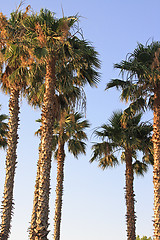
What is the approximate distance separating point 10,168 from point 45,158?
2.63 meters

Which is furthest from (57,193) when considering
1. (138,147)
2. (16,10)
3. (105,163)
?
(16,10)

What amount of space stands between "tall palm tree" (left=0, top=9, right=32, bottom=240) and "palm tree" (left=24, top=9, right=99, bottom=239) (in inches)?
34.4

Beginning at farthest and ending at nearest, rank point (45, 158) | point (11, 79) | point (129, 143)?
point (129, 143) → point (11, 79) → point (45, 158)

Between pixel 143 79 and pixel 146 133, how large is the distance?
5.37 m

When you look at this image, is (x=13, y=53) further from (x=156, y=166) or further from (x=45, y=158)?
(x=156, y=166)

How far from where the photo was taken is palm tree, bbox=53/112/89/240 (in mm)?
26141

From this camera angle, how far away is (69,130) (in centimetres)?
2786

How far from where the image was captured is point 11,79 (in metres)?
18.7

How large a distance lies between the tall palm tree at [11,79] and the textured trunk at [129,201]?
8689 mm

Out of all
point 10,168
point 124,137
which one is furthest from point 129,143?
point 10,168

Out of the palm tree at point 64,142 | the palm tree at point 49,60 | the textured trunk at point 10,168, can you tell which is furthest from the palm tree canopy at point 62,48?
the palm tree at point 64,142

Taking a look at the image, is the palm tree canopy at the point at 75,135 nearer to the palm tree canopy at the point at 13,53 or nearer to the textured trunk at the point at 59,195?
the textured trunk at the point at 59,195

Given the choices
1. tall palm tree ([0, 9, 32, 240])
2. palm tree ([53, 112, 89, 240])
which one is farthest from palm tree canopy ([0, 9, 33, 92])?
palm tree ([53, 112, 89, 240])

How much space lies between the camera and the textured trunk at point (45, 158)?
14.8 metres
